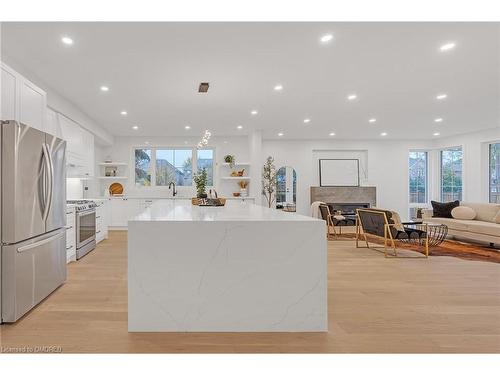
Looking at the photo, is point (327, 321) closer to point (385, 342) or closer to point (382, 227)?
point (385, 342)

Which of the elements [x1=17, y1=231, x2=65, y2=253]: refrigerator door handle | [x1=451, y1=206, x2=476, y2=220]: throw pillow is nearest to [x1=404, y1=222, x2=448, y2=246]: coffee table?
[x1=451, y1=206, x2=476, y2=220]: throw pillow

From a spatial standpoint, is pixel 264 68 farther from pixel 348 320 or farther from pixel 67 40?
pixel 348 320

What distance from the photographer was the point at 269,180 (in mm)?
8875

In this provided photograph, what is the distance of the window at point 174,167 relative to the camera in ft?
28.3

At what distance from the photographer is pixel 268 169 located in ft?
29.7

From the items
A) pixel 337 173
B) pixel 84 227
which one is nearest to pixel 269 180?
pixel 337 173

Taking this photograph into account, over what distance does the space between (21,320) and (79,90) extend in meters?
3.41

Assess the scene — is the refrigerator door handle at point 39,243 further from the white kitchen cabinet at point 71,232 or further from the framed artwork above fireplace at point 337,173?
the framed artwork above fireplace at point 337,173

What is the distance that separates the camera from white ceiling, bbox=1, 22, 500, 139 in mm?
2928

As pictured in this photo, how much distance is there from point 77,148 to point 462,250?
7200 millimetres

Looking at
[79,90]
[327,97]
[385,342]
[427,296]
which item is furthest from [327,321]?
[79,90]

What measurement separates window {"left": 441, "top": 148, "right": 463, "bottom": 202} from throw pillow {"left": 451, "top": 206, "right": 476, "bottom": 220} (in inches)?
124

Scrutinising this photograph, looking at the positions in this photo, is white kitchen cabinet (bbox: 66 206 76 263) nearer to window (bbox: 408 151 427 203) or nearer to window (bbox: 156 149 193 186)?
window (bbox: 156 149 193 186)
